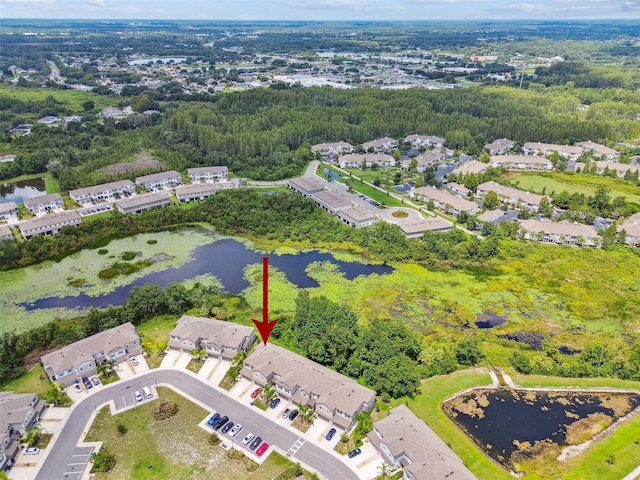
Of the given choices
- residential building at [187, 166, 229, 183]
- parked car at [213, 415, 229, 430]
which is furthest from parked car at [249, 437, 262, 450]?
residential building at [187, 166, 229, 183]

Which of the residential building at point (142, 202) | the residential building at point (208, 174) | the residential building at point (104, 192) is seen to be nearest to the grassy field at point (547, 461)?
the residential building at point (142, 202)

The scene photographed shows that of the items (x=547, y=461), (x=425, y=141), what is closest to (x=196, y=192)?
(x=425, y=141)

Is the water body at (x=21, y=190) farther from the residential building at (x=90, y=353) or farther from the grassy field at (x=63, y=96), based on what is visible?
the grassy field at (x=63, y=96)

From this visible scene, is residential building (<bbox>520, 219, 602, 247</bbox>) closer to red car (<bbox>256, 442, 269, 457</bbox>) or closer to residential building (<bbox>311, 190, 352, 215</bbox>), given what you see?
residential building (<bbox>311, 190, 352, 215</bbox>)

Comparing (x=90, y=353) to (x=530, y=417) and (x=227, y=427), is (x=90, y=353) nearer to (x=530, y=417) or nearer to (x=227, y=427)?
(x=227, y=427)

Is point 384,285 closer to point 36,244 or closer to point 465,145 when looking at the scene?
point 36,244

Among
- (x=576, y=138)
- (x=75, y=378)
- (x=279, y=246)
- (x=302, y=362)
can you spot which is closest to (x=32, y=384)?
(x=75, y=378)
